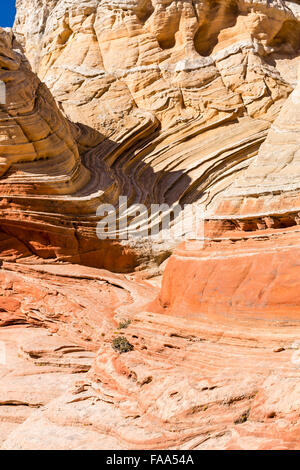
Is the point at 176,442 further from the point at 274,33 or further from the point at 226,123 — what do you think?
the point at 274,33

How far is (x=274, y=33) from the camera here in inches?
683

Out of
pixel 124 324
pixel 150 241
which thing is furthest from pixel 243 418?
pixel 150 241

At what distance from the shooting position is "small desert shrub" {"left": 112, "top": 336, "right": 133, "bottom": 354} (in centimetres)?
770

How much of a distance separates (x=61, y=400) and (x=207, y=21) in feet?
44.1

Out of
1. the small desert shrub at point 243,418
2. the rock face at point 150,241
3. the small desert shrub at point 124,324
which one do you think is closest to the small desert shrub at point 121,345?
the rock face at point 150,241

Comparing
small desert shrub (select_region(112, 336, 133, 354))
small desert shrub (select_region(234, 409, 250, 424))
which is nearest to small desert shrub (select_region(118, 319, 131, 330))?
small desert shrub (select_region(112, 336, 133, 354))

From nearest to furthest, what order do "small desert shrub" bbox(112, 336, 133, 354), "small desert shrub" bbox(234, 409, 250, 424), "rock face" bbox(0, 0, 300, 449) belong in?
1. "small desert shrub" bbox(234, 409, 250, 424)
2. "rock face" bbox(0, 0, 300, 449)
3. "small desert shrub" bbox(112, 336, 133, 354)

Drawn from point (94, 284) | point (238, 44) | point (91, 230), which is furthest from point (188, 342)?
point (238, 44)

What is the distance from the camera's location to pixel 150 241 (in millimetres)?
13094

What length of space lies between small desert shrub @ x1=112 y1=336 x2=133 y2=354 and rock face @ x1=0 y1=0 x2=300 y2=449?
0.06 metres

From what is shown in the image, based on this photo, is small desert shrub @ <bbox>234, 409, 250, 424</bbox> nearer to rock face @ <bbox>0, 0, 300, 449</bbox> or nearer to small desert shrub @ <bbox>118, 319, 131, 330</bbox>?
rock face @ <bbox>0, 0, 300, 449</bbox>

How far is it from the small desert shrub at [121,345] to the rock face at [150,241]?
58 millimetres

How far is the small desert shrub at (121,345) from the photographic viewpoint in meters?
7.70

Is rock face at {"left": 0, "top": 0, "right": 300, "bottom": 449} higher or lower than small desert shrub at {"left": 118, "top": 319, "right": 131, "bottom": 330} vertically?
higher
